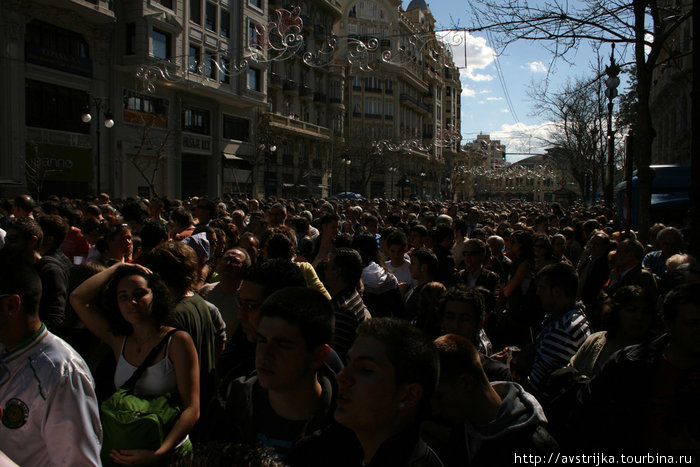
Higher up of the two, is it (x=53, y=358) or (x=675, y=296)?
(x=675, y=296)

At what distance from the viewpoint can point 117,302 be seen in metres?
2.82

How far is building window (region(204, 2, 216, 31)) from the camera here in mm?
31875

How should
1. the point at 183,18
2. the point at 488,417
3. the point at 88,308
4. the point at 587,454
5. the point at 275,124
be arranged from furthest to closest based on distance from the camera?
the point at 275,124, the point at 183,18, the point at 88,308, the point at 587,454, the point at 488,417

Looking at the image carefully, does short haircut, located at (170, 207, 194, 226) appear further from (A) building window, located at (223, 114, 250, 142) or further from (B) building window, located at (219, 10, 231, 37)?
(A) building window, located at (223, 114, 250, 142)

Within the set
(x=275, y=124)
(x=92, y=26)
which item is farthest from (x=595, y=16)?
(x=275, y=124)

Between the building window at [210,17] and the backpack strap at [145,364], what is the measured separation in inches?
1288

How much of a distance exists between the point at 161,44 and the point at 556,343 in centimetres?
2950

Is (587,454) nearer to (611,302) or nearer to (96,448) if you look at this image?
(611,302)

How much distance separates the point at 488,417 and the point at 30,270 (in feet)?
7.09

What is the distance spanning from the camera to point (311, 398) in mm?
2289

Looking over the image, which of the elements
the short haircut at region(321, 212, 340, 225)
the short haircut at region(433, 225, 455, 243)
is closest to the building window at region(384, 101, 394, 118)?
the short haircut at region(433, 225, 455, 243)

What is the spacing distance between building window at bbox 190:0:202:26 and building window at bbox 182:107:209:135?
514 centimetres

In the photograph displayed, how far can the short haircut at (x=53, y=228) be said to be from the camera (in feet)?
15.7

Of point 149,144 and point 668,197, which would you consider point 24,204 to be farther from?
point 149,144
